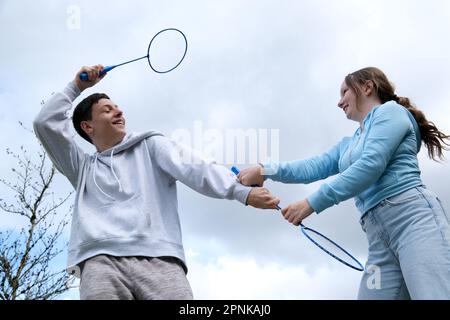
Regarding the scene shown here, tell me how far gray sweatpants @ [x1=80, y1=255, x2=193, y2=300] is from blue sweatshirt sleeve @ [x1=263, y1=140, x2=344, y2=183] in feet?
4.02

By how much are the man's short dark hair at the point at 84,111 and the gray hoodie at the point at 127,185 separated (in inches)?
3.8

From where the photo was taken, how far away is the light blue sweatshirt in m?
3.20

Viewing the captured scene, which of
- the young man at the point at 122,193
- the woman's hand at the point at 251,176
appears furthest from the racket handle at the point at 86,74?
the woman's hand at the point at 251,176

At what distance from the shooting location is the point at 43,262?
969cm

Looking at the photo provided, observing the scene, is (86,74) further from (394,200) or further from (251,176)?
(394,200)

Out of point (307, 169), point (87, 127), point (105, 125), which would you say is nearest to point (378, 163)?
point (307, 169)

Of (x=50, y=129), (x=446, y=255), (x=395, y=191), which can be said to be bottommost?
(x=446, y=255)

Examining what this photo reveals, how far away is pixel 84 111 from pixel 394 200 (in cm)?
201

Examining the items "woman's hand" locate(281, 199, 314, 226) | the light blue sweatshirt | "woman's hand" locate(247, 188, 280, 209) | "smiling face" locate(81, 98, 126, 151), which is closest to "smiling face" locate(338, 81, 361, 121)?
the light blue sweatshirt

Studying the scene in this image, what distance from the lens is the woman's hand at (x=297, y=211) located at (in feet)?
10.6

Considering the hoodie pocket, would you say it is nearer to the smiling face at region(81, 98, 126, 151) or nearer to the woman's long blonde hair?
the smiling face at region(81, 98, 126, 151)
